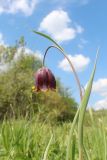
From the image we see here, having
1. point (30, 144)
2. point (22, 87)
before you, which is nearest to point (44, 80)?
point (30, 144)

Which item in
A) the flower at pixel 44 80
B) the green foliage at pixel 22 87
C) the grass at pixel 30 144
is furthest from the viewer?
the green foliage at pixel 22 87

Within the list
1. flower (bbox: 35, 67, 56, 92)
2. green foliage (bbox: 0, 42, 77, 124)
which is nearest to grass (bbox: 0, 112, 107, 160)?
flower (bbox: 35, 67, 56, 92)

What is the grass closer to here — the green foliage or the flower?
the flower

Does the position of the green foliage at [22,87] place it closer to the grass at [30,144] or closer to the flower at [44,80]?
the grass at [30,144]

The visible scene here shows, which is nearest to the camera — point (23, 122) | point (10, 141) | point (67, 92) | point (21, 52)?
point (10, 141)

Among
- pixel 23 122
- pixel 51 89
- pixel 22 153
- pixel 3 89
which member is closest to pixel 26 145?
pixel 22 153

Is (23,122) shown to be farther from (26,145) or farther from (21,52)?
(21,52)

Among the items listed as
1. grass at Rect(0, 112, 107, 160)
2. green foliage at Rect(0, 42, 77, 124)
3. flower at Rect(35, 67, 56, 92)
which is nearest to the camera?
flower at Rect(35, 67, 56, 92)

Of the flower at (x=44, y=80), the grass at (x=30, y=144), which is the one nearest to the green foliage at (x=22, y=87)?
the grass at (x=30, y=144)
